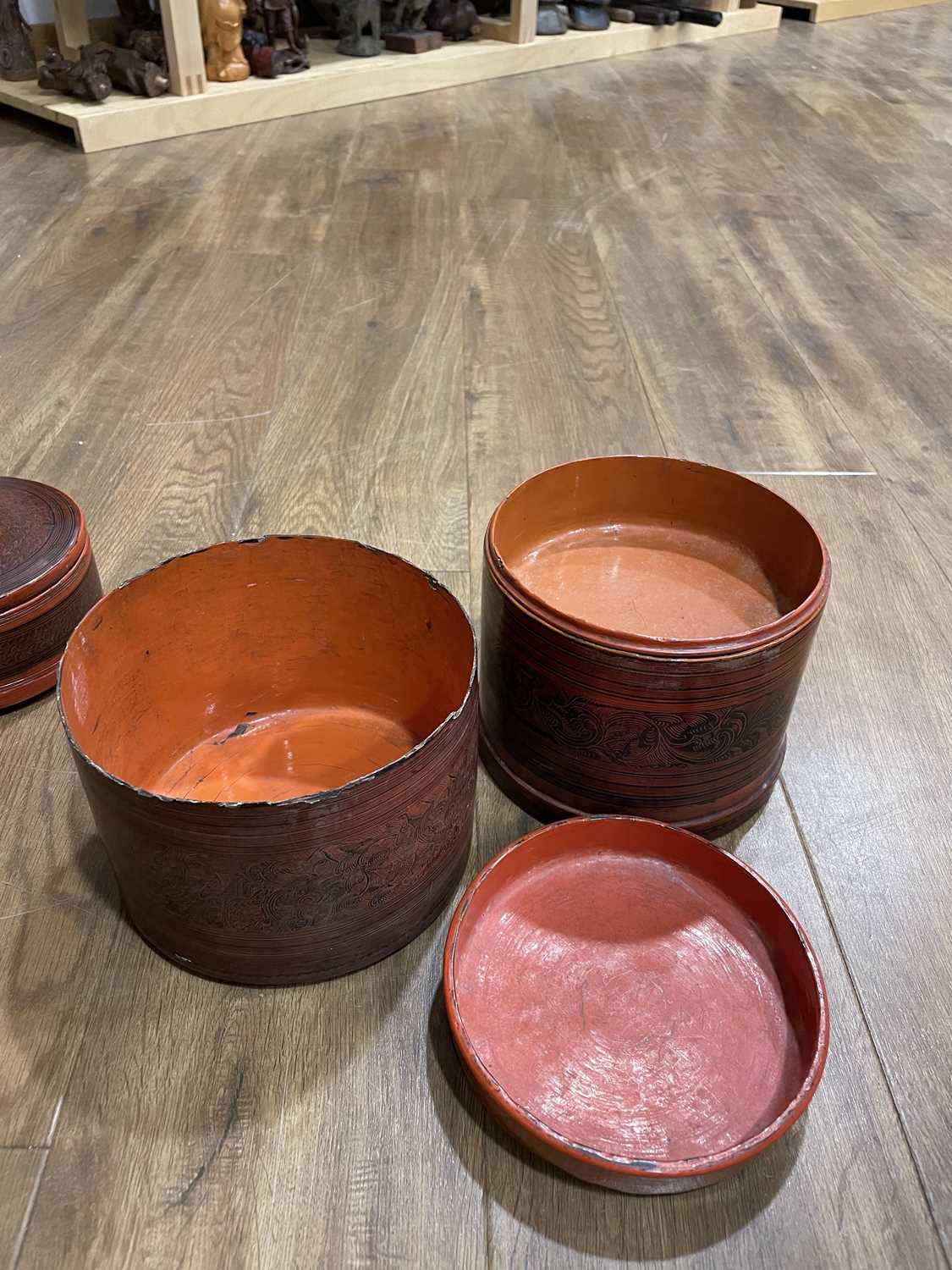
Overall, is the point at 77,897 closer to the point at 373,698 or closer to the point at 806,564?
the point at 373,698

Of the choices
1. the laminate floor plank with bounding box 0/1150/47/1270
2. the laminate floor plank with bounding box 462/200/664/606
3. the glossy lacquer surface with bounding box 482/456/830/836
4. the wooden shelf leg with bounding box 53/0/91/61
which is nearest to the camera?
the laminate floor plank with bounding box 0/1150/47/1270

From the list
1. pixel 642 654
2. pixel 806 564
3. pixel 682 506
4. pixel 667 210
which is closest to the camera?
pixel 642 654

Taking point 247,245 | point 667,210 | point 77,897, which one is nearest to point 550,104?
point 667,210

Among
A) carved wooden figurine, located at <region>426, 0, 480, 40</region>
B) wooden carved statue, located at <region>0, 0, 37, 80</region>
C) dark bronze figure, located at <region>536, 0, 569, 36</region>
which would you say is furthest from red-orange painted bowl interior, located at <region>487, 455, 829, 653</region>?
dark bronze figure, located at <region>536, 0, 569, 36</region>

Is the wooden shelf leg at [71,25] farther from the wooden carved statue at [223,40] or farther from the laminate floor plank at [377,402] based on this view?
the laminate floor plank at [377,402]

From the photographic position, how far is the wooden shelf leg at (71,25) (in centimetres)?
228

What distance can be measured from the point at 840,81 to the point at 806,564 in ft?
8.60

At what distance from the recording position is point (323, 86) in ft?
7.81

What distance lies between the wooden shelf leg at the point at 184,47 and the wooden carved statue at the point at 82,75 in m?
0.13

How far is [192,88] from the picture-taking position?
220 centimetres

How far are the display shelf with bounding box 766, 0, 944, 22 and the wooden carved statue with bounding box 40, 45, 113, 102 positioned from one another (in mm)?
2502

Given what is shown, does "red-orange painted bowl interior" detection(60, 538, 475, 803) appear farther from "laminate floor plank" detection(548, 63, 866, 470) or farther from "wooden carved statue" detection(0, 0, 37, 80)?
"wooden carved statue" detection(0, 0, 37, 80)

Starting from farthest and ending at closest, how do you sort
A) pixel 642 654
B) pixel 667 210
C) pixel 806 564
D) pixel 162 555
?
pixel 667 210, pixel 162 555, pixel 806 564, pixel 642 654

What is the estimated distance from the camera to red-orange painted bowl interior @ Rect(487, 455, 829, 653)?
81 centimetres
